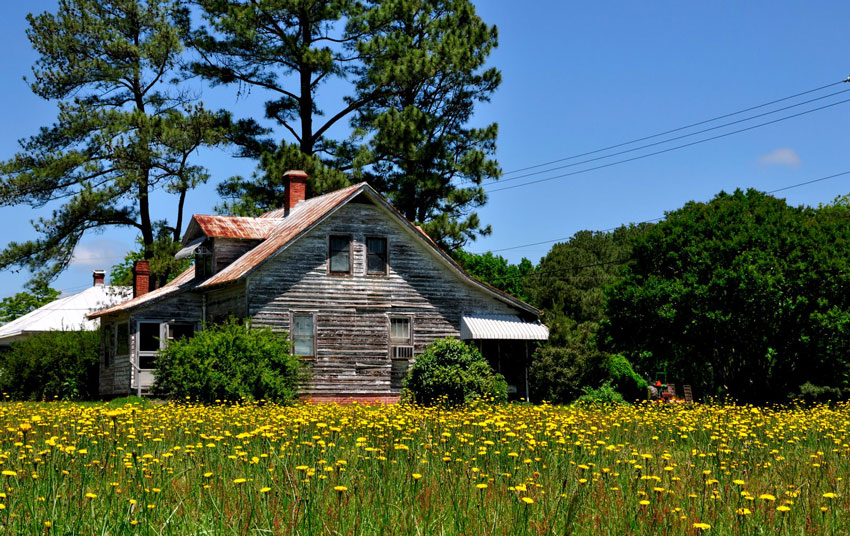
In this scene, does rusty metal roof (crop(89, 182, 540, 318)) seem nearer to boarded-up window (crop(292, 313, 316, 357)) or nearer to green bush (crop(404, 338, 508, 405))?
boarded-up window (crop(292, 313, 316, 357))

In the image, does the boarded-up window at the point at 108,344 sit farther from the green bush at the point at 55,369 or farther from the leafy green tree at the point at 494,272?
the leafy green tree at the point at 494,272

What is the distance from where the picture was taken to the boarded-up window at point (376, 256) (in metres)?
29.5

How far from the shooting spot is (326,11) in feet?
132

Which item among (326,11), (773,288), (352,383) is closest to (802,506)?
(773,288)

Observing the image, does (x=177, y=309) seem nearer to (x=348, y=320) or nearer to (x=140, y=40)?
(x=348, y=320)

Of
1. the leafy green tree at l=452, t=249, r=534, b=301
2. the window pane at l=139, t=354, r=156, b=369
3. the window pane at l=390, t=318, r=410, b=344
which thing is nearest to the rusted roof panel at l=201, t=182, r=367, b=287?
the window pane at l=139, t=354, r=156, b=369

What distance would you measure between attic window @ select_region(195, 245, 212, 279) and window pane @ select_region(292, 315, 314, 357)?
4.80 m

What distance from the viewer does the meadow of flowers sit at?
5.35 meters

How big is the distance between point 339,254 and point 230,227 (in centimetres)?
471

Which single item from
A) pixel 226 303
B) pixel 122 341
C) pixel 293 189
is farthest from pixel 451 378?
pixel 122 341

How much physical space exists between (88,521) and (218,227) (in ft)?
86.5

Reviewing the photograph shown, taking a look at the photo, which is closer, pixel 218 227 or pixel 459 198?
pixel 218 227

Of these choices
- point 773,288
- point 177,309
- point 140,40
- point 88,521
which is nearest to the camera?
point 88,521

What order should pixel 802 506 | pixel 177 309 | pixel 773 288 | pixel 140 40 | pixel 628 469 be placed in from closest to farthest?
pixel 802 506, pixel 628 469, pixel 773 288, pixel 177 309, pixel 140 40
